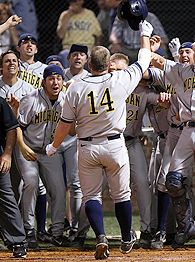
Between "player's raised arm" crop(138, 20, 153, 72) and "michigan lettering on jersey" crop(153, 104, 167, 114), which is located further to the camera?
"michigan lettering on jersey" crop(153, 104, 167, 114)

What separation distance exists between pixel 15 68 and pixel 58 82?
0.51 metres

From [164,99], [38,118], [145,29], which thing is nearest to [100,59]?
[145,29]

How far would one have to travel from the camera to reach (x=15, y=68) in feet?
32.3

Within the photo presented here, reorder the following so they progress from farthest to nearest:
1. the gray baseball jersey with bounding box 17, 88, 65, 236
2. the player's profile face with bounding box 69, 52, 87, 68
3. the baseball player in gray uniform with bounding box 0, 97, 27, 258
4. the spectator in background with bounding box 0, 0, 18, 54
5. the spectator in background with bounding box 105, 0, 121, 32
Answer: the spectator in background with bounding box 105, 0, 121, 32
the spectator in background with bounding box 0, 0, 18, 54
the player's profile face with bounding box 69, 52, 87, 68
the gray baseball jersey with bounding box 17, 88, 65, 236
the baseball player in gray uniform with bounding box 0, 97, 27, 258

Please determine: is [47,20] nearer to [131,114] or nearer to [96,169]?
[131,114]

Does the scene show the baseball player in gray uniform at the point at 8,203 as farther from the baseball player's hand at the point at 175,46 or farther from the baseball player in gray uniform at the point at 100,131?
the baseball player's hand at the point at 175,46

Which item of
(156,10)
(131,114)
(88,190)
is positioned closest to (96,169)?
(88,190)

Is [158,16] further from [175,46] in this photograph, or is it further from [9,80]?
[9,80]

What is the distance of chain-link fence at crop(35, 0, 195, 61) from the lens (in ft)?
42.6

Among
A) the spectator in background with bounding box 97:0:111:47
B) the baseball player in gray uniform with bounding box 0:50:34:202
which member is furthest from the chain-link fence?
the baseball player in gray uniform with bounding box 0:50:34:202

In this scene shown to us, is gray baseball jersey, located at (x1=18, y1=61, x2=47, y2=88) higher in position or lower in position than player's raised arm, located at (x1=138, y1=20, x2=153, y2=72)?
lower

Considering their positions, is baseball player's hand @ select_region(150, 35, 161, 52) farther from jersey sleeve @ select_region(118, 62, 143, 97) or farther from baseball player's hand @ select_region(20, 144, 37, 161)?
baseball player's hand @ select_region(20, 144, 37, 161)

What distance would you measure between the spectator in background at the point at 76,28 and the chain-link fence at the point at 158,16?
168 millimetres

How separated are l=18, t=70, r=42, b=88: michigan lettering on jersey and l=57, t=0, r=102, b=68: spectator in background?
2.66 meters
